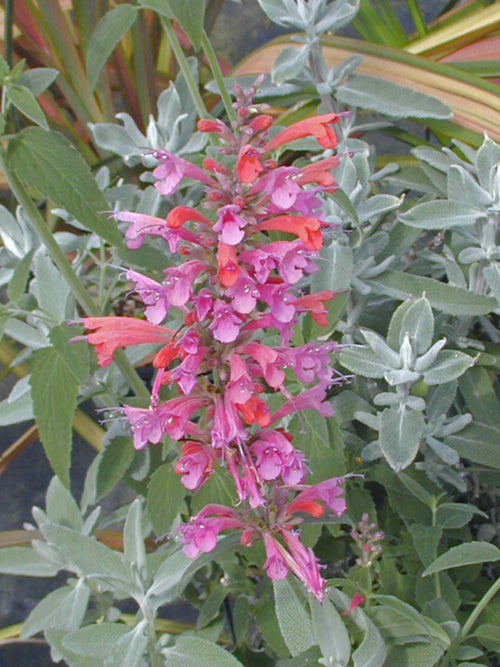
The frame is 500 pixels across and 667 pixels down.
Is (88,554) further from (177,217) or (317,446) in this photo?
(177,217)

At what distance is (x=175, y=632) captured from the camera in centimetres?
88

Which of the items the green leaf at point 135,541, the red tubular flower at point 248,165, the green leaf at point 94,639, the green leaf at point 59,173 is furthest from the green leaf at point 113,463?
the red tubular flower at point 248,165

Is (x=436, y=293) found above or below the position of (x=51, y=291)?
below

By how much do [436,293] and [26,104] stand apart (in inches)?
14.8

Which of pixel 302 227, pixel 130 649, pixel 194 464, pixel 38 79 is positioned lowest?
pixel 130 649

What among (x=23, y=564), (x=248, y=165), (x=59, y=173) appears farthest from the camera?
(x=23, y=564)

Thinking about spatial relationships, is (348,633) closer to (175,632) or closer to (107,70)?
(175,632)

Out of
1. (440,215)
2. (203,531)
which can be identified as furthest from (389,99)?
(203,531)

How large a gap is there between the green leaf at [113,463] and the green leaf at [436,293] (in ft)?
0.89

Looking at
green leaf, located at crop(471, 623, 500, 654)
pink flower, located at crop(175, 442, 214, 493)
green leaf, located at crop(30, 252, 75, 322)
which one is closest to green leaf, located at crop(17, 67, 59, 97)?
green leaf, located at crop(30, 252, 75, 322)

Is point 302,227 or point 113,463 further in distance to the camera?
point 113,463

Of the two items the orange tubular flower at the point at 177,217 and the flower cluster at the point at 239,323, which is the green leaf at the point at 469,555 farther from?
the orange tubular flower at the point at 177,217

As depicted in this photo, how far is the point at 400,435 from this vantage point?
661 mm

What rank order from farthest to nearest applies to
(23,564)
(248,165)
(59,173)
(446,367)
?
(23,564) → (446,367) → (59,173) → (248,165)
